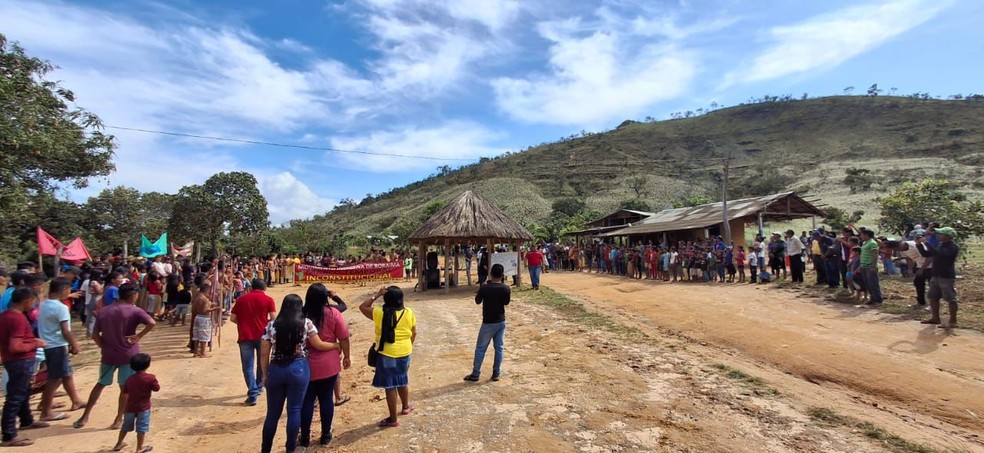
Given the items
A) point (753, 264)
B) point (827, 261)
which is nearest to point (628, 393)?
point (827, 261)

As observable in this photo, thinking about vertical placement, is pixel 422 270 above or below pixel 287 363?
above

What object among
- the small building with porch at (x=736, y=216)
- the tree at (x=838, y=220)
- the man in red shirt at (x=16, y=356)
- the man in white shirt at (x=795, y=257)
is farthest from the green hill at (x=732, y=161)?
the man in red shirt at (x=16, y=356)

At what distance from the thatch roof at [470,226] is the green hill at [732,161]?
30890 millimetres

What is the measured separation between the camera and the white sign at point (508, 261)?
56.1ft

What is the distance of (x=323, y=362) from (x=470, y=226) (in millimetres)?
12347

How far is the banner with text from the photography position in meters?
23.9

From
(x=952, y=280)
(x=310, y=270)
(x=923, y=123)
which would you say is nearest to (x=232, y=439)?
(x=952, y=280)

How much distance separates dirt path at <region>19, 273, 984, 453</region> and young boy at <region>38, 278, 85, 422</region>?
0.38 metres

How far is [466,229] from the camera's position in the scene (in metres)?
16.8

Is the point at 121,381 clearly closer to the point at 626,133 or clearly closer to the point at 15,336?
the point at 15,336

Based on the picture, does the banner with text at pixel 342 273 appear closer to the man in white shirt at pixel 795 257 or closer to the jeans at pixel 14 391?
the man in white shirt at pixel 795 257

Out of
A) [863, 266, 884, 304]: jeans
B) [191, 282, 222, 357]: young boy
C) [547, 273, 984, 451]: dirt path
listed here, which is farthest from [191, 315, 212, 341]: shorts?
[863, 266, 884, 304]: jeans

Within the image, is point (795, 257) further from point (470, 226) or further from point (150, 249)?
point (150, 249)

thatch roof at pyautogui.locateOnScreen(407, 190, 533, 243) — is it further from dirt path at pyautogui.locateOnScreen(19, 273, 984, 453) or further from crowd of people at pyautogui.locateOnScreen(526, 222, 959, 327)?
Result: dirt path at pyautogui.locateOnScreen(19, 273, 984, 453)
